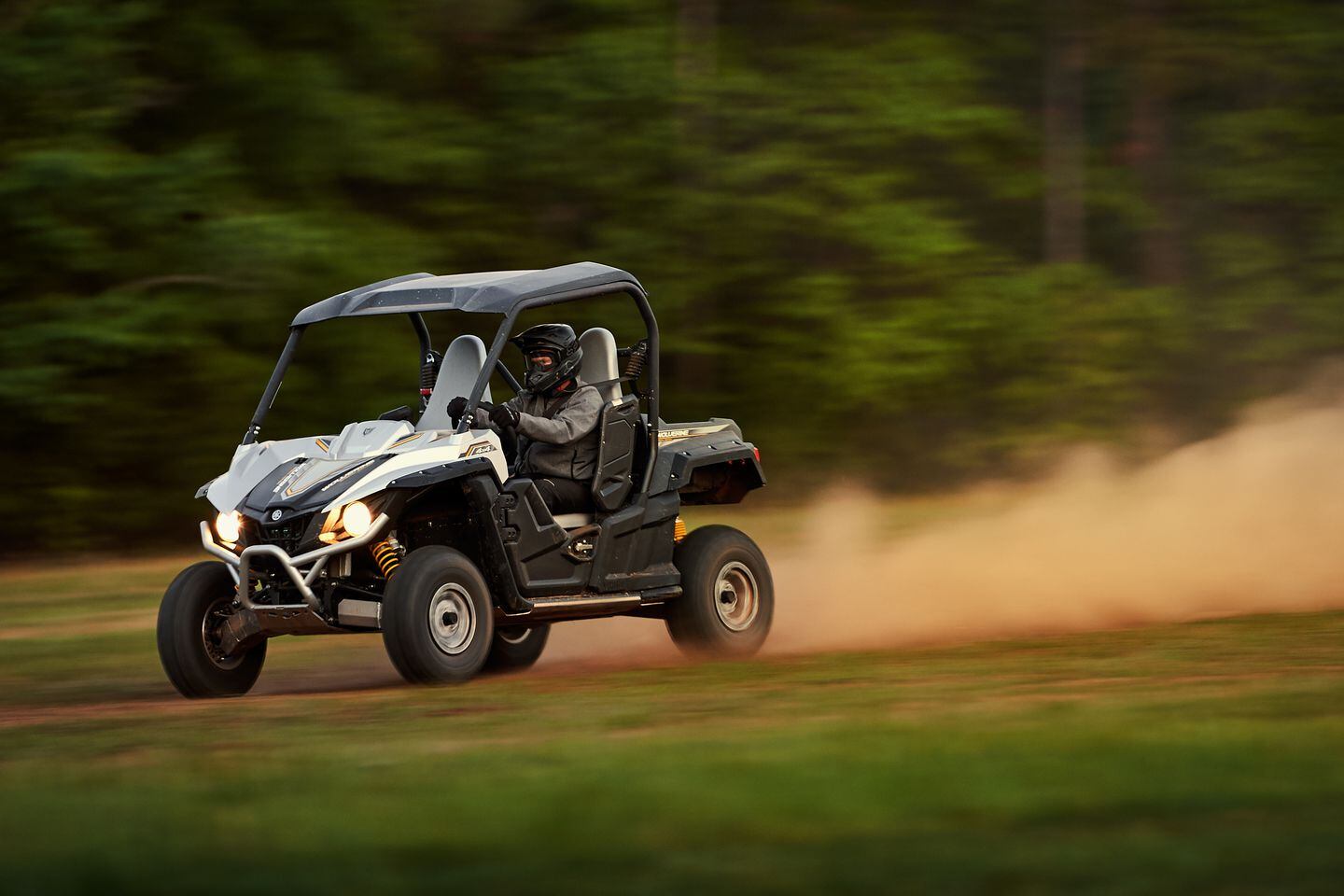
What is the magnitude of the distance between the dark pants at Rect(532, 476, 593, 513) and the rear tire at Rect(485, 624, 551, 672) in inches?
47.2

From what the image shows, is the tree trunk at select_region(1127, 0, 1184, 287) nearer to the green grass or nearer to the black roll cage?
the black roll cage

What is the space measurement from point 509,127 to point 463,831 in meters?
18.9

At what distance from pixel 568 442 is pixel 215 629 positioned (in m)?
→ 2.25

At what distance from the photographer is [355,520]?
408 inches

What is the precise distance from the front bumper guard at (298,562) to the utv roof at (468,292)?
55.1 inches

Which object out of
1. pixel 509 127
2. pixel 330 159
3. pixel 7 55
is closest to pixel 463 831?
pixel 7 55

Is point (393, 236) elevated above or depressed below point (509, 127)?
below

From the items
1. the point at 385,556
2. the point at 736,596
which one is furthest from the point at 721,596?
the point at 385,556

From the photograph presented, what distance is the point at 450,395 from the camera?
38.2 ft

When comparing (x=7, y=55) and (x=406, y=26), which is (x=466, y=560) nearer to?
(x=7, y=55)

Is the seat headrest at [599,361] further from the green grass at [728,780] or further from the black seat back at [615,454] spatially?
the green grass at [728,780]

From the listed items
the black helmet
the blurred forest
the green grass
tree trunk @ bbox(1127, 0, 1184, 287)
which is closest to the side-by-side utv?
the black helmet

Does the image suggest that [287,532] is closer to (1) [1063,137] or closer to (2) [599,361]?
(2) [599,361]

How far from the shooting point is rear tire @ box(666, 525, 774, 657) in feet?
40.0
